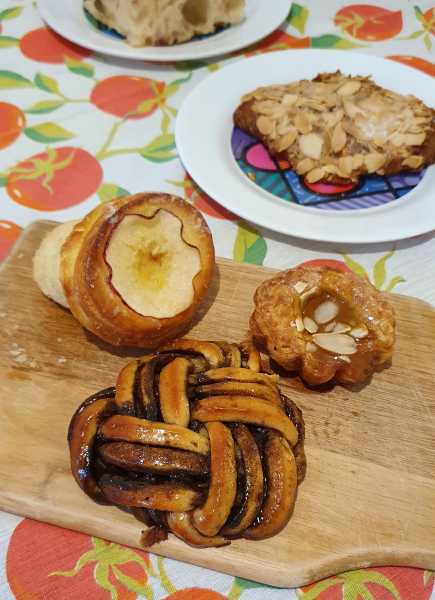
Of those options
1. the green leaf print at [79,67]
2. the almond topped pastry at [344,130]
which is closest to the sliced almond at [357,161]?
the almond topped pastry at [344,130]

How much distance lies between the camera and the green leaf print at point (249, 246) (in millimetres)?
1597

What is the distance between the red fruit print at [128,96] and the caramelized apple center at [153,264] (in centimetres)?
89

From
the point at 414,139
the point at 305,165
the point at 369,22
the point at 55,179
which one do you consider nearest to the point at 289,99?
the point at 305,165

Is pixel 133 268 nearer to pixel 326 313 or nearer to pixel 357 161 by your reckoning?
pixel 326 313

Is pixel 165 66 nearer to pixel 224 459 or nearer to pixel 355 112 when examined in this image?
pixel 355 112

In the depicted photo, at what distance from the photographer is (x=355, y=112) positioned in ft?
5.62

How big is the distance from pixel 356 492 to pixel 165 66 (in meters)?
1.69

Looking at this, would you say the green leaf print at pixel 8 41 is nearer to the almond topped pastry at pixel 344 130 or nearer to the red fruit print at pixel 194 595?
the almond topped pastry at pixel 344 130

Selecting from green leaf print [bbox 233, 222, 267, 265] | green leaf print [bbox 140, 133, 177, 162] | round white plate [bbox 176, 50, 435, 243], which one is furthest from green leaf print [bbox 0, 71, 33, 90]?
green leaf print [bbox 233, 222, 267, 265]

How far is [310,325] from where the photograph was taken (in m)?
1.23

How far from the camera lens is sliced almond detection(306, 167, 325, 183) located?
167 cm

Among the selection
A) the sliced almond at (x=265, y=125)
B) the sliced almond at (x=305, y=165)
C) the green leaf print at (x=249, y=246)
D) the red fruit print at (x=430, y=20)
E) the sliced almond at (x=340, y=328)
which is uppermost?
the red fruit print at (x=430, y=20)

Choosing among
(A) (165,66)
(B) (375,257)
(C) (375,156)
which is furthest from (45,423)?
(A) (165,66)

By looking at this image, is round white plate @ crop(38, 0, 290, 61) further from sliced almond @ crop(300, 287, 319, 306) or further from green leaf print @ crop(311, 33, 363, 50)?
sliced almond @ crop(300, 287, 319, 306)
